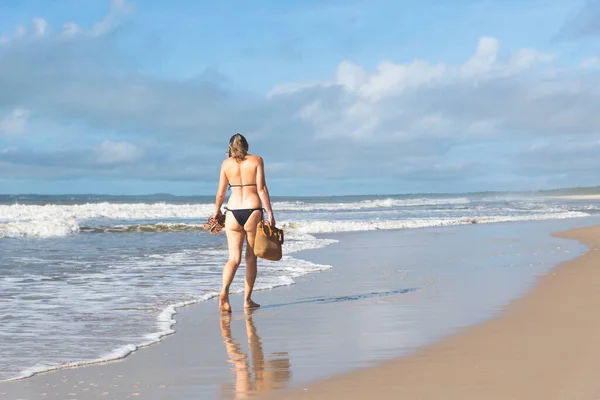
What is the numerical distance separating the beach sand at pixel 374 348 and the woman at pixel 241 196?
2.35ft

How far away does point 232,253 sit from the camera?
8.01 m

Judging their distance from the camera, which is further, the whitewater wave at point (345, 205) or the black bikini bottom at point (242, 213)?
the whitewater wave at point (345, 205)

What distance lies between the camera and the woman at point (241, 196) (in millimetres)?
7727

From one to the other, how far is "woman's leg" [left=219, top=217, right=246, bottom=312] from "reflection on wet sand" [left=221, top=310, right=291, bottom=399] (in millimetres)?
1539

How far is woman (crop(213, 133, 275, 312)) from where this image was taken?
773cm

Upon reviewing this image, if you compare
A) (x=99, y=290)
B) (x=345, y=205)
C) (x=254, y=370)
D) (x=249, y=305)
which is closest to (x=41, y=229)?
(x=99, y=290)

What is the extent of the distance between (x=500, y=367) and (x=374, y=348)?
3.58 ft

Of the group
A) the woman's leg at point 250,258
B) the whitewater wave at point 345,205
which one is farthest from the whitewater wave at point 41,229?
the whitewater wave at point 345,205

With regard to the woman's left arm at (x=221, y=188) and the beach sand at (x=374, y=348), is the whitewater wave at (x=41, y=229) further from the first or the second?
the woman's left arm at (x=221, y=188)

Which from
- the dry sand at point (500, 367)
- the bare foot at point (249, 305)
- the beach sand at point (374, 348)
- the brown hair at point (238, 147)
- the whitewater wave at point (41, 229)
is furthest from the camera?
the whitewater wave at point (41, 229)

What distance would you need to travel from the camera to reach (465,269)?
11430mm

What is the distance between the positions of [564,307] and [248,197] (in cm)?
337

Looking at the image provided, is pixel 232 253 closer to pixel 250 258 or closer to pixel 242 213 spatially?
pixel 250 258

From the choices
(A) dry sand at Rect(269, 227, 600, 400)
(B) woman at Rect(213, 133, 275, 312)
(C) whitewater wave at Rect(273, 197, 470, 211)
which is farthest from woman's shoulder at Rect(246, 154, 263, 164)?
(C) whitewater wave at Rect(273, 197, 470, 211)
